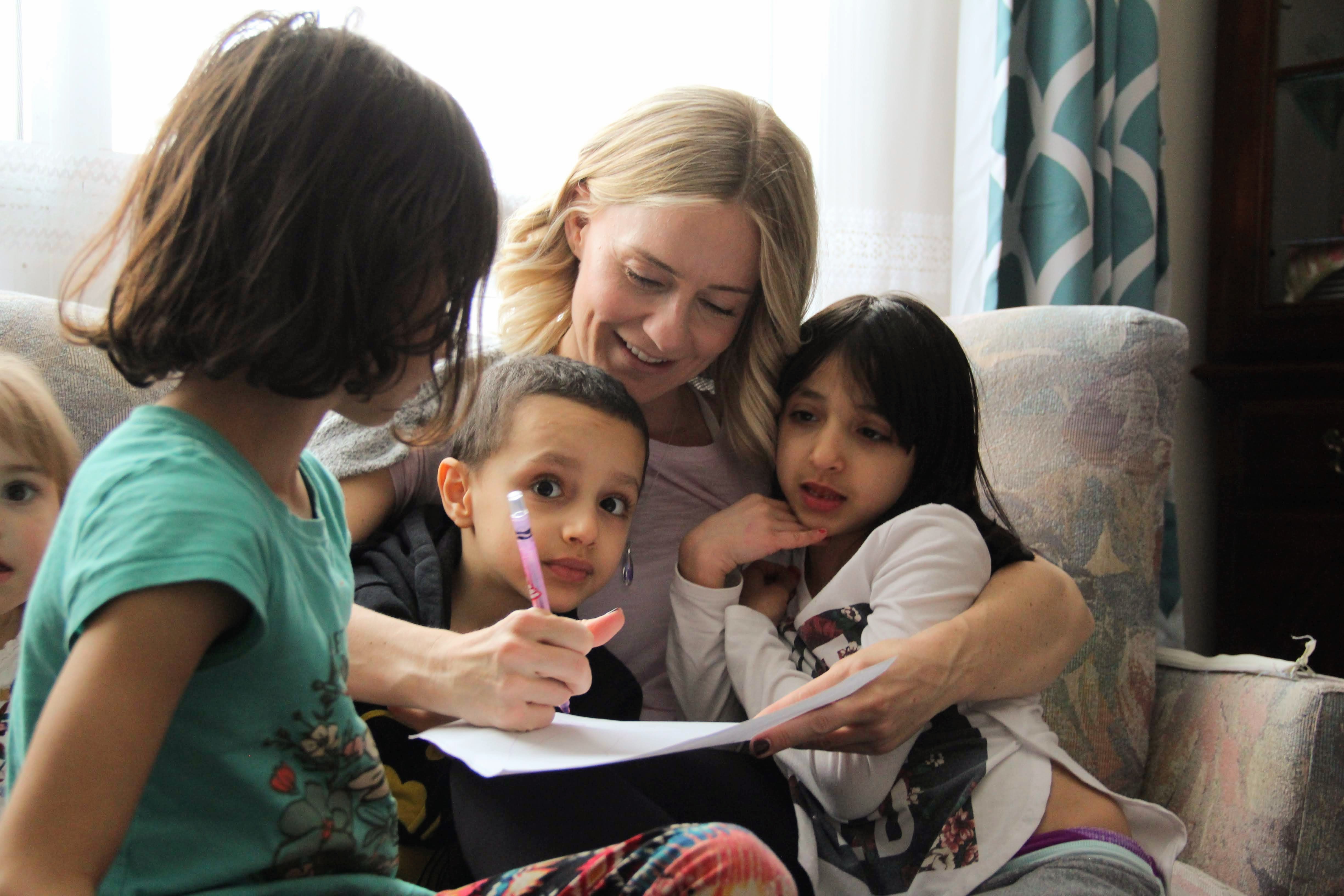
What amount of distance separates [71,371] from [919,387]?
3.10ft

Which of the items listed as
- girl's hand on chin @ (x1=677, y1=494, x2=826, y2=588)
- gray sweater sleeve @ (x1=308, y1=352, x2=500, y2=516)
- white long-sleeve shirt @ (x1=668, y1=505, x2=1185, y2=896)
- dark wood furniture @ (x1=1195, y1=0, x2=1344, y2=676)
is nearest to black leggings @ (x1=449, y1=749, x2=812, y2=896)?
white long-sleeve shirt @ (x1=668, y1=505, x2=1185, y2=896)

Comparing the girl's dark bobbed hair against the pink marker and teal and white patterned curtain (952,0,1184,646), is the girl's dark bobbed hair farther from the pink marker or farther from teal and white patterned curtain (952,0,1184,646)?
teal and white patterned curtain (952,0,1184,646)

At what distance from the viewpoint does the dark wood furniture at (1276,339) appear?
7.41 ft

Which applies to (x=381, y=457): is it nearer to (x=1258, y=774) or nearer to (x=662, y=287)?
(x=662, y=287)

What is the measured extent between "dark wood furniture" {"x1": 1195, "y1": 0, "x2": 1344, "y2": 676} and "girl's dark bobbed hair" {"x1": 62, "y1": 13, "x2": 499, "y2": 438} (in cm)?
221

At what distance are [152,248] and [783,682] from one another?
751 mm

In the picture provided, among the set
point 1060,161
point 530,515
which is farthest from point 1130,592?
point 1060,161

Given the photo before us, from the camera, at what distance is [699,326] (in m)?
1.24

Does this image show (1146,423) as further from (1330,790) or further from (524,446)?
(524,446)

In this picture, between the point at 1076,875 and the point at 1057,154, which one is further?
the point at 1057,154

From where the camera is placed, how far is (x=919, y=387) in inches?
47.7

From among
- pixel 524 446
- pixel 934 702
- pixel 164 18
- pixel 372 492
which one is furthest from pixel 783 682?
pixel 164 18

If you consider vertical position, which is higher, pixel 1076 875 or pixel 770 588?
pixel 770 588

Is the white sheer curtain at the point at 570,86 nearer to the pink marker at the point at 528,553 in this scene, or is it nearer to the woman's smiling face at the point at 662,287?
the woman's smiling face at the point at 662,287
